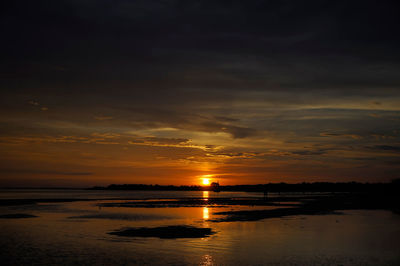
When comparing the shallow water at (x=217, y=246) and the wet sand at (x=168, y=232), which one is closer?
the shallow water at (x=217, y=246)

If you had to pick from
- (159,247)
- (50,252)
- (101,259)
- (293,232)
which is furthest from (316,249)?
(50,252)

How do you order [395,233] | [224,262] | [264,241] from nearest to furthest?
[224,262] → [264,241] → [395,233]

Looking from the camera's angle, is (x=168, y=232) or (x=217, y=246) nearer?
(x=217, y=246)

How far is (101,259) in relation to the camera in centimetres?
2388

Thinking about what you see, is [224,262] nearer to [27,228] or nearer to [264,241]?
[264,241]

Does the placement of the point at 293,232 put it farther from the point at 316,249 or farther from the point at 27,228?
the point at 27,228

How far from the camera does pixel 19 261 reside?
23.1 metres

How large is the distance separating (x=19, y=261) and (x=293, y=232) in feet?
80.7

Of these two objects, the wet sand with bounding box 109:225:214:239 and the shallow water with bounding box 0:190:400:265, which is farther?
the wet sand with bounding box 109:225:214:239

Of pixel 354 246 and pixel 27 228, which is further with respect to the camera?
pixel 27 228

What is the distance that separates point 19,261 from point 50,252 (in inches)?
117

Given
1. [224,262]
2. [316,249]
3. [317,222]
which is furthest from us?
[317,222]

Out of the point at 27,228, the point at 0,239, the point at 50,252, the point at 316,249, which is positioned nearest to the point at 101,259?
the point at 50,252

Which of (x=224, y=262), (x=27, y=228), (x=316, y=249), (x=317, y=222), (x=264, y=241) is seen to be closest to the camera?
(x=224, y=262)
